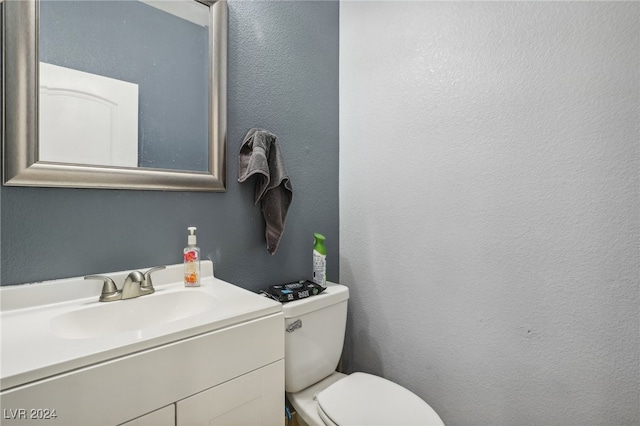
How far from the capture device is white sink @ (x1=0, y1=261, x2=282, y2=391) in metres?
0.54

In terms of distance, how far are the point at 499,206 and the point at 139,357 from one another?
113 centimetres

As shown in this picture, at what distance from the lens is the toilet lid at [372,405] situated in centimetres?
93

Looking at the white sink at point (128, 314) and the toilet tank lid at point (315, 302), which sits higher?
the white sink at point (128, 314)

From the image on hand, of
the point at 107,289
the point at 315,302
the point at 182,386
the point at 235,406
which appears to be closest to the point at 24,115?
the point at 107,289

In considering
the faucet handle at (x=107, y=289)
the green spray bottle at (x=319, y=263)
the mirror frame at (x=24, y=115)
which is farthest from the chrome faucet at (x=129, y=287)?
the green spray bottle at (x=319, y=263)

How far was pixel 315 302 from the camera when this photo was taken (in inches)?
45.3

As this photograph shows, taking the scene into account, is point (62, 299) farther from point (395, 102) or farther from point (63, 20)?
point (395, 102)

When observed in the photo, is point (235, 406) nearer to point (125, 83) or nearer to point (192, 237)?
point (192, 237)

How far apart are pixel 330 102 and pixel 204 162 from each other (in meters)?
0.73

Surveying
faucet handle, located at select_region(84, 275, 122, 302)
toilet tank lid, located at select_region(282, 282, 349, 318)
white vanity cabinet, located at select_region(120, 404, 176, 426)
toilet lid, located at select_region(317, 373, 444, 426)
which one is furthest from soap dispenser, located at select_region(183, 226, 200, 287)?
toilet lid, located at select_region(317, 373, 444, 426)

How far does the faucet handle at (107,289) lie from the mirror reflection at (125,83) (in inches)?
13.2

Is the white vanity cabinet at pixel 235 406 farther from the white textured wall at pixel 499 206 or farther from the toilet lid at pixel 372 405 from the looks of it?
the white textured wall at pixel 499 206

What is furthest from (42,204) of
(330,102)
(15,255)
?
(330,102)

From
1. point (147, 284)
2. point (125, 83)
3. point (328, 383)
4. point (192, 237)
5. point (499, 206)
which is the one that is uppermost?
point (125, 83)
